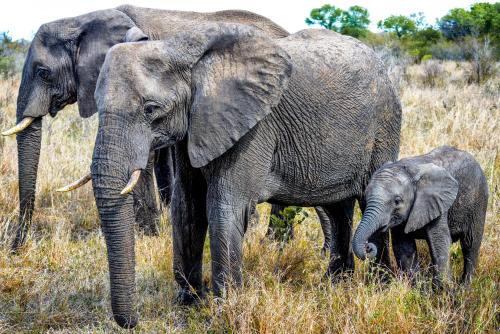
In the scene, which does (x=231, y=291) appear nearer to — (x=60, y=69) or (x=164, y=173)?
(x=60, y=69)

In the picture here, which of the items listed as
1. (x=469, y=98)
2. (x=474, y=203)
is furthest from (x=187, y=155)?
(x=469, y=98)

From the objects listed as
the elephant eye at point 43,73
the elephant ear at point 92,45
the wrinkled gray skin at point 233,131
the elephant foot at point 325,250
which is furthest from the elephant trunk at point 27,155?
the elephant foot at point 325,250

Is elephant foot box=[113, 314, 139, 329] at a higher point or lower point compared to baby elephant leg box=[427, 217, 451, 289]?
lower

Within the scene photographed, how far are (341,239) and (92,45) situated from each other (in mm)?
2691

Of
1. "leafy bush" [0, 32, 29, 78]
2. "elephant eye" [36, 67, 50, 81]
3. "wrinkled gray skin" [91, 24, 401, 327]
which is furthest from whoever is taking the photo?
"leafy bush" [0, 32, 29, 78]

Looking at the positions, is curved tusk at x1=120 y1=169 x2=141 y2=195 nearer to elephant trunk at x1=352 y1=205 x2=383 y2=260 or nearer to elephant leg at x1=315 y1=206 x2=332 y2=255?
elephant trunk at x1=352 y1=205 x2=383 y2=260

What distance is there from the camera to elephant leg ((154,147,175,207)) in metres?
7.18

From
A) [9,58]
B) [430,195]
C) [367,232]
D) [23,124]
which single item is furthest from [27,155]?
[9,58]

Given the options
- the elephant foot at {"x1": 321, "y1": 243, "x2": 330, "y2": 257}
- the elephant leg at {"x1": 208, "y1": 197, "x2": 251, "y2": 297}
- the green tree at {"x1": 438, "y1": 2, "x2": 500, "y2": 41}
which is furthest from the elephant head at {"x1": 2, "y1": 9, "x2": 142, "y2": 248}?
the green tree at {"x1": 438, "y1": 2, "x2": 500, "y2": 41}

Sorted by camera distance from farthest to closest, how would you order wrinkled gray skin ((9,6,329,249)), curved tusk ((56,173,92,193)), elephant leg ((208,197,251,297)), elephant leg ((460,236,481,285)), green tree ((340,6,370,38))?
green tree ((340,6,370,38)) → wrinkled gray skin ((9,6,329,249)) → elephant leg ((460,236,481,285)) → elephant leg ((208,197,251,297)) → curved tusk ((56,173,92,193))

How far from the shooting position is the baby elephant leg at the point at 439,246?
4664mm

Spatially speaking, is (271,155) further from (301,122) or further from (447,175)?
(447,175)

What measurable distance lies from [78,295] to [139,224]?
1734mm

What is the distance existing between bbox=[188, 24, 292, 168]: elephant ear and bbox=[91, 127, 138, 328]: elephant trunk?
0.50 m
